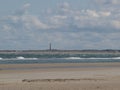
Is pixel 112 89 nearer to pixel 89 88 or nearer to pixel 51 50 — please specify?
pixel 89 88

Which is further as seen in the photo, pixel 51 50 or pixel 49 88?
pixel 51 50

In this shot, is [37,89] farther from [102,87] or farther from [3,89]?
[102,87]

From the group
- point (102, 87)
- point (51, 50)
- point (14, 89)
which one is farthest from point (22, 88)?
point (51, 50)

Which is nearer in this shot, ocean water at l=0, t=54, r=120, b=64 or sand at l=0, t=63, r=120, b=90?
sand at l=0, t=63, r=120, b=90

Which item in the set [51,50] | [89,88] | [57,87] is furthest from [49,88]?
[51,50]

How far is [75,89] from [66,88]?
0.70m

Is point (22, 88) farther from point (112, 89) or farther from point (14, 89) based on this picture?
point (112, 89)

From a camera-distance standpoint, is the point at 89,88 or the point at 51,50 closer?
the point at 89,88

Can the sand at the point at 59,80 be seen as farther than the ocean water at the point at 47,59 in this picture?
No

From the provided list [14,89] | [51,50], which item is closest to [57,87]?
[14,89]

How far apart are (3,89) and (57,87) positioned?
2.91 m

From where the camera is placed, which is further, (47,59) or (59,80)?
(47,59)

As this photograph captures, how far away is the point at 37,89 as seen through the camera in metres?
22.9

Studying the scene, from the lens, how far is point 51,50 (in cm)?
19962
